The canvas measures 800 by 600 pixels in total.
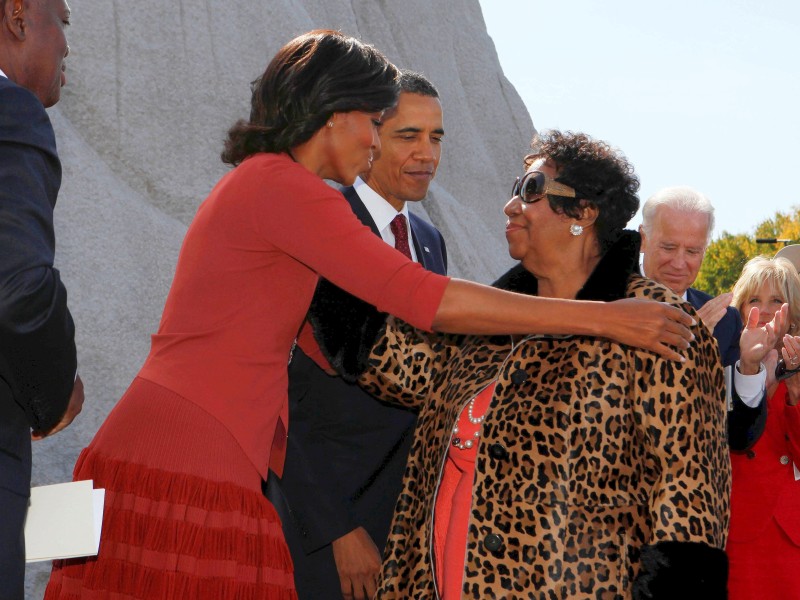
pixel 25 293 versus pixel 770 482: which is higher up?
pixel 770 482

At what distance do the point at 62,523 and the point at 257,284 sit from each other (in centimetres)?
82

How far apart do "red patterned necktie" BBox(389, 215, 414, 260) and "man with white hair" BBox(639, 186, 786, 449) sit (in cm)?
131

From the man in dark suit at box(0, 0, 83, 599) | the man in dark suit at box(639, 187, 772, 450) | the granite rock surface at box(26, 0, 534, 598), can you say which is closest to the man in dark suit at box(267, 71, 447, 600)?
the man in dark suit at box(0, 0, 83, 599)

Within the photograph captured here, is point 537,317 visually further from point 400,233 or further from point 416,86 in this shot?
point 416,86

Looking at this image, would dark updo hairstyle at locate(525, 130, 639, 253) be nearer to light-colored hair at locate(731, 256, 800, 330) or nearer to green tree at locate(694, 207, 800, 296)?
light-colored hair at locate(731, 256, 800, 330)

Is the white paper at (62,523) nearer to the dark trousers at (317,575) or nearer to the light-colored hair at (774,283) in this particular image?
the dark trousers at (317,575)

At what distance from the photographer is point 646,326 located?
297cm

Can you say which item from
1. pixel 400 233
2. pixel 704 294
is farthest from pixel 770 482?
pixel 400 233

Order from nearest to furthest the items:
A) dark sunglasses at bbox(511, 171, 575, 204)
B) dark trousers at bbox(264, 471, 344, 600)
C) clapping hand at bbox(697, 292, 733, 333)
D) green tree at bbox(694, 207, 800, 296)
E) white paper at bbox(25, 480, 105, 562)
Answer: white paper at bbox(25, 480, 105, 562), dark sunglasses at bbox(511, 171, 575, 204), dark trousers at bbox(264, 471, 344, 600), clapping hand at bbox(697, 292, 733, 333), green tree at bbox(694, 207, 800, 296)

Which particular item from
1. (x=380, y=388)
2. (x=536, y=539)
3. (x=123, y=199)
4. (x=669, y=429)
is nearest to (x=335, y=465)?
(x=380, y=388)

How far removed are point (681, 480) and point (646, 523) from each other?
168mm

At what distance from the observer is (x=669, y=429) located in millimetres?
3053

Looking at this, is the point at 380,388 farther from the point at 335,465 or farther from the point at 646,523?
the point at 646,523

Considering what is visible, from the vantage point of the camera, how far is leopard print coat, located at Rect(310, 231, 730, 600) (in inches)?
118
